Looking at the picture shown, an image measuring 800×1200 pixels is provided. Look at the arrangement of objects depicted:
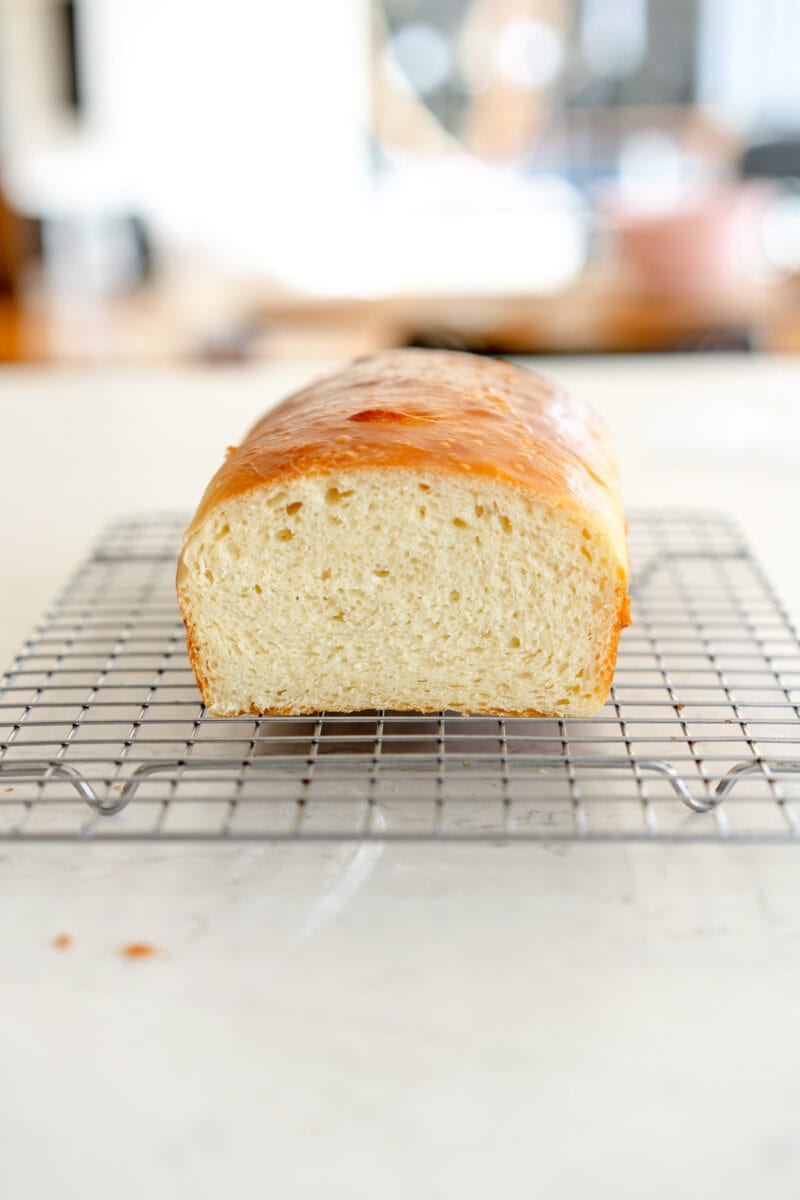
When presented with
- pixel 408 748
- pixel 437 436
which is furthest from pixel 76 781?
pixel 437 436

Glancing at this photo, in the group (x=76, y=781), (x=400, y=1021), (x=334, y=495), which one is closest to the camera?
(x=400, y=1021)

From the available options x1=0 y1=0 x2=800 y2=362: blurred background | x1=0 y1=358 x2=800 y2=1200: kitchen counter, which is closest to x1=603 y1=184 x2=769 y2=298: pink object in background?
x1=0 y1=0 x2=800 y2=362: blurred background

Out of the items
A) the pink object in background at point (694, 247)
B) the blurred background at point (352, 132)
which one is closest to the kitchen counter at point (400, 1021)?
the pink object in background at point (694, 247)

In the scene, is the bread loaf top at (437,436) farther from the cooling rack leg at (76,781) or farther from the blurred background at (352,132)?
the blurred background at (352,132)

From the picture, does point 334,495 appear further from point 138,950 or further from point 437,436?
point 138,950

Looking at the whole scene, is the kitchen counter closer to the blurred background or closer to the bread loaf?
the bread loaf

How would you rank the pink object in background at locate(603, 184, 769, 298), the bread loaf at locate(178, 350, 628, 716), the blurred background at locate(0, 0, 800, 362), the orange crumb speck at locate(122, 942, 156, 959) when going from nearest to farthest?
1. the orange crumb speck at locate(122, 942, 156, 959)
2. the bread loaf at locate(178, 350, 628, 716)
3. the pink object in background at locate(603, 184, 769, 298)
4. the blurred background at locate(0, 0, 800, 362)
